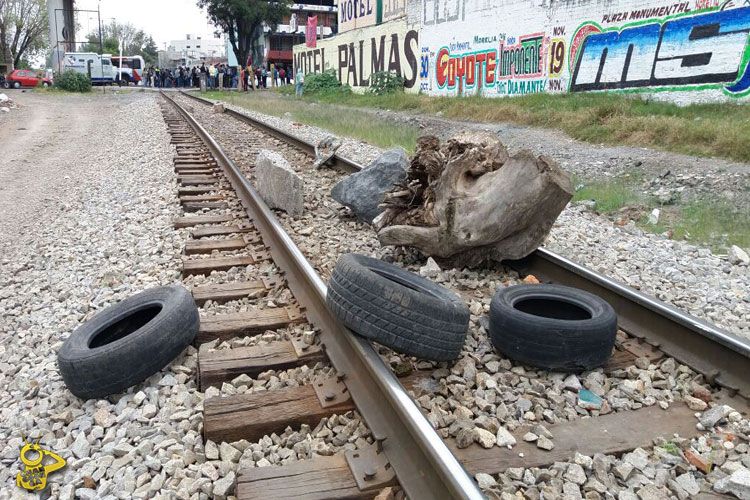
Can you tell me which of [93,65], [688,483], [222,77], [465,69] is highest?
[465,69]

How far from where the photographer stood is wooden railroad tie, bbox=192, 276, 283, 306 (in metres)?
4.47

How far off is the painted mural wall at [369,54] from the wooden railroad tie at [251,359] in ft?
80.8

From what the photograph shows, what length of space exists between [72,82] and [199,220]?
4251 cm

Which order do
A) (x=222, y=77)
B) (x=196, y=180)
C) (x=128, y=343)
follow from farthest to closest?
(x=222, y=77)
(x=196, y=180)
(x=128, y=343)

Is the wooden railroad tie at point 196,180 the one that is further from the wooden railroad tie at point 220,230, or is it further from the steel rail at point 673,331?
the steel rail at point 673,331

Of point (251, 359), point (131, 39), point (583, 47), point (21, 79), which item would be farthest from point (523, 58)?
point (131, 39)

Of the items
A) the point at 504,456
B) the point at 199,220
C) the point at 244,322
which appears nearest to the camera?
the point at 504,456

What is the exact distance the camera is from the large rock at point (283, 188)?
6930 millimetres

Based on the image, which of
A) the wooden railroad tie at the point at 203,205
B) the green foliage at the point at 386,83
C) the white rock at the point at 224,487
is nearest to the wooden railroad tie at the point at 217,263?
the wooden railroad tie at the point at 203,205

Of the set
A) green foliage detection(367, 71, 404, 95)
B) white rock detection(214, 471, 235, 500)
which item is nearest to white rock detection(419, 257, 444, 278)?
white rock detection(214, 471, 235, 500)

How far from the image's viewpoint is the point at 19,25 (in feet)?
239

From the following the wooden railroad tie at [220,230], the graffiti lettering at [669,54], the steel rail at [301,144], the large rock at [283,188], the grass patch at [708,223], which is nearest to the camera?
the wooden railroad tie at [220,230]

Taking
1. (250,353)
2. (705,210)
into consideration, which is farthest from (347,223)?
(705,210)

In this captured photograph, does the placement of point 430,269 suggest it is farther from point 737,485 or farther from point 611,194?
point 611,194
